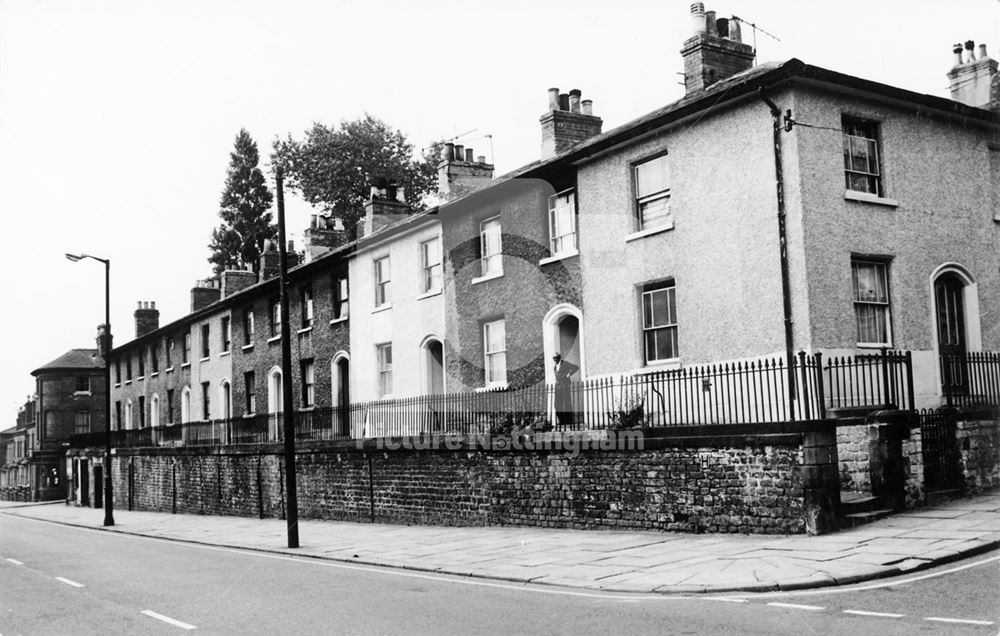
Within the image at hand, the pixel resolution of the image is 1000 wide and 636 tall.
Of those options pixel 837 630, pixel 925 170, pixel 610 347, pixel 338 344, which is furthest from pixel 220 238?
pixel 837 630

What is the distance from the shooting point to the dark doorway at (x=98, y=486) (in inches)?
1740

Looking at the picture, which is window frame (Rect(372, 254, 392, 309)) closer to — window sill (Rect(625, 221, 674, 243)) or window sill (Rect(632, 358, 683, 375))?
window sill (Rect(625, 221, 674, 243))

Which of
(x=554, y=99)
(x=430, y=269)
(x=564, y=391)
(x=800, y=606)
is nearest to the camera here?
(x=800, y=606)

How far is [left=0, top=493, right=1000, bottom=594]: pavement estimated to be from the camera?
9953 mm

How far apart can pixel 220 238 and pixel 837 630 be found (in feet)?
175

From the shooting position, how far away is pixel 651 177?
18.1 meters

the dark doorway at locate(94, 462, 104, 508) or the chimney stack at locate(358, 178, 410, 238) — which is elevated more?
the chimney stack at locate(358, 178, 410, 238)

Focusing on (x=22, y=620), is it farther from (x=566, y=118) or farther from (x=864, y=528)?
(x=566, y=118)

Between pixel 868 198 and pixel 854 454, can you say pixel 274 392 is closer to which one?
pixel 868 198

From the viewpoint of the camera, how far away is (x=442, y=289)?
23.8 m

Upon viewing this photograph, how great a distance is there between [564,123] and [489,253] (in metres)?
3.59

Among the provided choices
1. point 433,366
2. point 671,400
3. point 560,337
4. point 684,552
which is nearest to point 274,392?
point 433,366

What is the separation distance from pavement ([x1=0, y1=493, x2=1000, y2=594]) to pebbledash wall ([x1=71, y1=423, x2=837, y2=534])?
339mm

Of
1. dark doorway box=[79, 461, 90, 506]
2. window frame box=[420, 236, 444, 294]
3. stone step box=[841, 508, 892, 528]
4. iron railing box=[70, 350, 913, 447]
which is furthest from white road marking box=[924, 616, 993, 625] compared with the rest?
dark doorway box=[79, 461, 90, 506]
